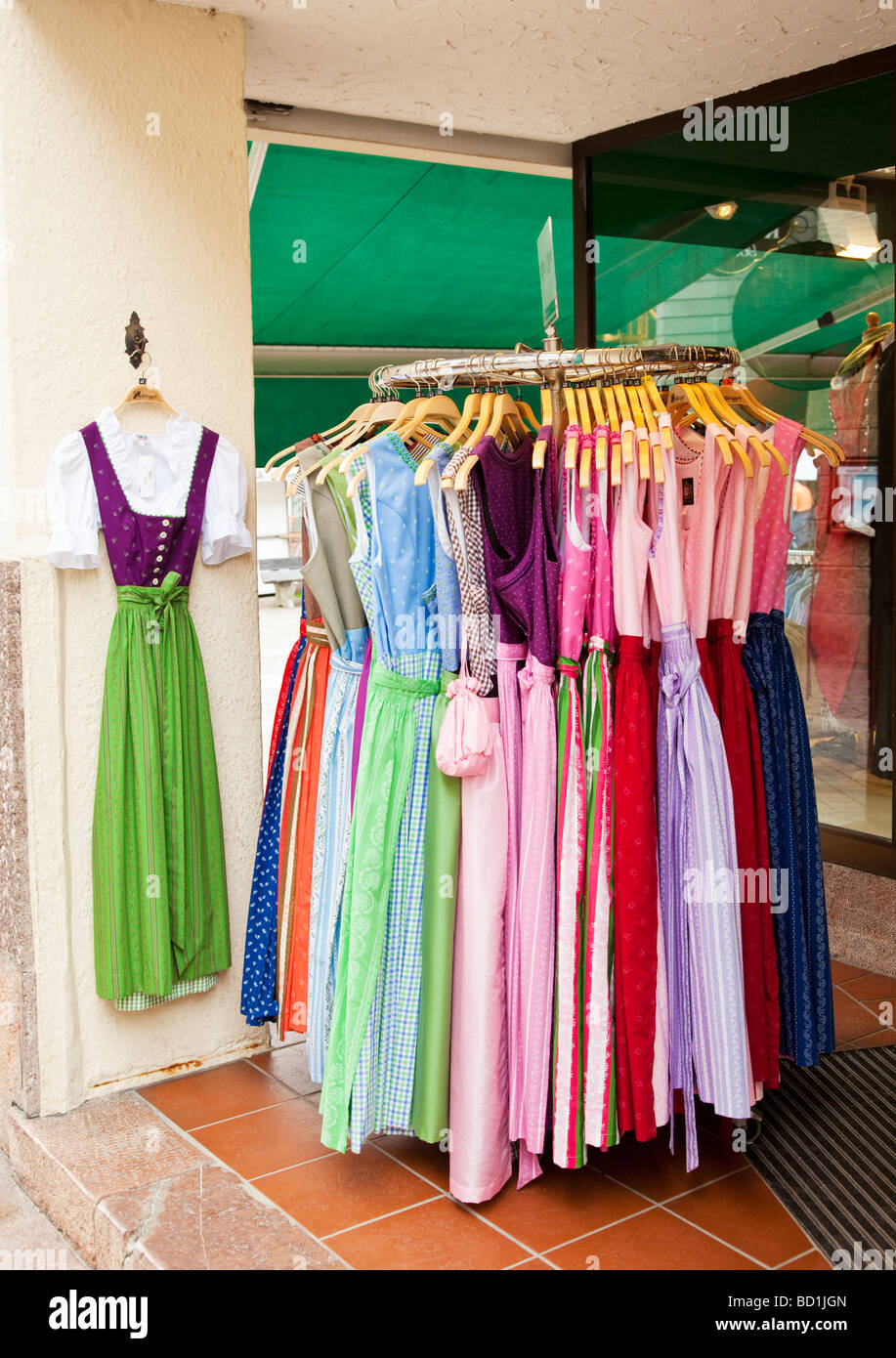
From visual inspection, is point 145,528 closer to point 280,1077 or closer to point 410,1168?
point 280,1077

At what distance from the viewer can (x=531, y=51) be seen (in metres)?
3.04

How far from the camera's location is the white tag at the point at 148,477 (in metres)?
2.76

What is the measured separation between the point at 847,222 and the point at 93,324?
2128 millimetres

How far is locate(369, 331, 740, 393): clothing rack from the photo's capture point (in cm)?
238

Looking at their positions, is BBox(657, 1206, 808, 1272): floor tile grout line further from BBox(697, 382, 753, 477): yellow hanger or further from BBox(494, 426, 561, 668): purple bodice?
BBox(697, 382, 753, 477): yellow hanger

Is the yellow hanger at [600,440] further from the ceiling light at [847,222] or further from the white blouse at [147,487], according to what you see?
the ceiling light at [847,222]

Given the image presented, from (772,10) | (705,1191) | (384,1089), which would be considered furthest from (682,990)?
(772,10)

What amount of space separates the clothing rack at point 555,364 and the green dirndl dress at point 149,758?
586mm

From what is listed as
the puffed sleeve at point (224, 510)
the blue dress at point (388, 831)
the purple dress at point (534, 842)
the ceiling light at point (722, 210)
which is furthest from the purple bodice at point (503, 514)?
the ceiling light at point (722, 210)

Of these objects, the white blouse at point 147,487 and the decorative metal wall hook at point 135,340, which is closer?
the white blouse at point 147,487

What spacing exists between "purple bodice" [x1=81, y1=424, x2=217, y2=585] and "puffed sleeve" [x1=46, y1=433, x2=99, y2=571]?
0.07 ft

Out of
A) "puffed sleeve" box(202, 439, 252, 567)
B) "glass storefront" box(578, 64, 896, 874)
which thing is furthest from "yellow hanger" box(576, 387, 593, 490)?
"glass storefront" box(578, 64, 896, 874)

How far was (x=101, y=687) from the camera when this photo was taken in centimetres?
276
